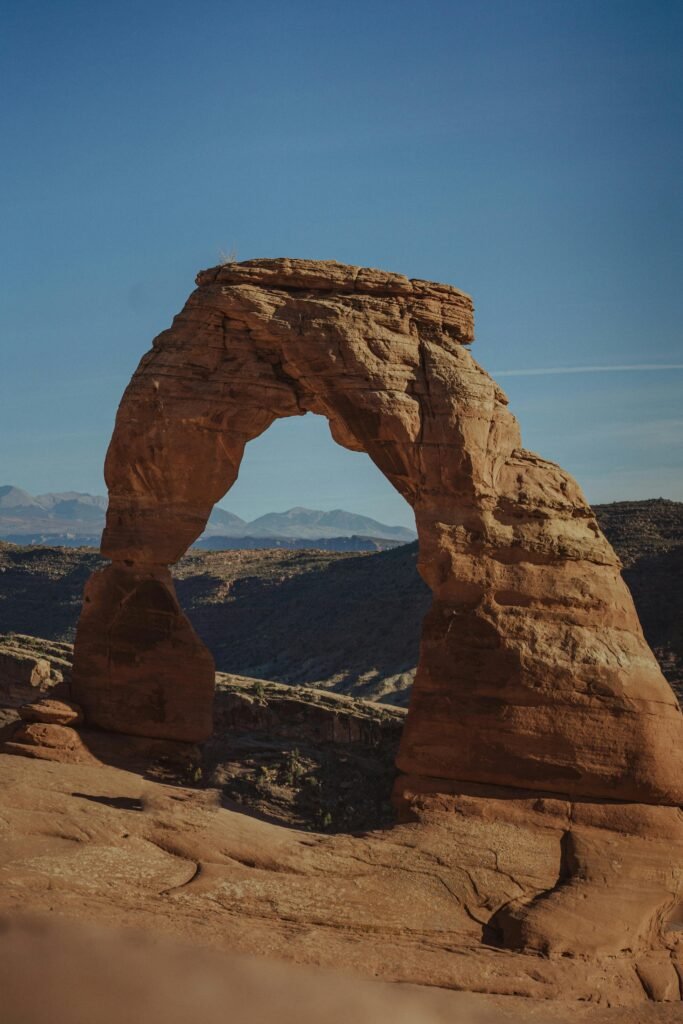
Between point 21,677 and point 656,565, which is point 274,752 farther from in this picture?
point 656,565

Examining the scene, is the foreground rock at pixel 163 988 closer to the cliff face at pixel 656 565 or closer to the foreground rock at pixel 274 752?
the foreground rock at pixel 274 752

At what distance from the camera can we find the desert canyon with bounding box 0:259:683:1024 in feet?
48.1

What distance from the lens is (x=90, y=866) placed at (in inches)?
589

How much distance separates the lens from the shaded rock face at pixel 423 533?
1856cm

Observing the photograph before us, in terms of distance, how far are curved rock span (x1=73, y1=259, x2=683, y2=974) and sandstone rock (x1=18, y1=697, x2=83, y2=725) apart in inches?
23.7

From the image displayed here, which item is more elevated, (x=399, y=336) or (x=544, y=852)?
(x=399, y=336)

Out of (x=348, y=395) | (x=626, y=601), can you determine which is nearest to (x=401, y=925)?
(x=626, y=601)

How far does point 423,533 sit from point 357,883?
6.04 m

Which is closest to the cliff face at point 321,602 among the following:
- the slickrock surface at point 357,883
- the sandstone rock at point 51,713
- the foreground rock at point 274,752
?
the foreground rock at point 274,752

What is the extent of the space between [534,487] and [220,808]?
24.1ft

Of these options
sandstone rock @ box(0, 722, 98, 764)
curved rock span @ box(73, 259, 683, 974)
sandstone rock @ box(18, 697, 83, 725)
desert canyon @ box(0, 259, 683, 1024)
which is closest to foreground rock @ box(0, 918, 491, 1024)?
desert canyon @ box(0, 259, 683, 1024)

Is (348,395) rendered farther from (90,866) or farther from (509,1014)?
(509,1014)

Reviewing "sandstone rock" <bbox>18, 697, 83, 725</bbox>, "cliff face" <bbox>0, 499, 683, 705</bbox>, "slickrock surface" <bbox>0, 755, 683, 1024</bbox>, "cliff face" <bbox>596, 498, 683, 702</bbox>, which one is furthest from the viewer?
"cliff face" <bbox>0, 499, 683, 705</bbox>

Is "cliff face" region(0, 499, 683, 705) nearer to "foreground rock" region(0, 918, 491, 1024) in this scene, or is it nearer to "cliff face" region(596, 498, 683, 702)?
"cliff face" region(596, 498, 683, 702)
